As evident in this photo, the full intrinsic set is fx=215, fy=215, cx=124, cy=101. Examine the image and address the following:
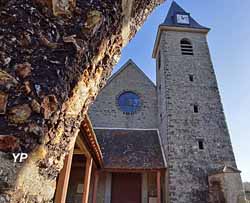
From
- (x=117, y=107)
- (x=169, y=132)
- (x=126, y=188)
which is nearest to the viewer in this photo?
(x=169, y=132)

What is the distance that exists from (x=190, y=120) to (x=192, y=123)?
0.50 ft

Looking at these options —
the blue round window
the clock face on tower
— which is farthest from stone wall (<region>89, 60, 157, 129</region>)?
the clock face on tower

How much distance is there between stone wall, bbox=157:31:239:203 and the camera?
320 inches

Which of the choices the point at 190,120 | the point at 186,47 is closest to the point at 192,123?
the point at 190,120

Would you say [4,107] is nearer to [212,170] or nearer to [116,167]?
[116,167]

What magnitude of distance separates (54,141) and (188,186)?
26.5ft

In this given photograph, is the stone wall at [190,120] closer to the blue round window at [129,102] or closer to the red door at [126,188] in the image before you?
the blue round window at [129,102]

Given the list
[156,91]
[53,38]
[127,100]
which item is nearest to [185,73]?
[156,91]

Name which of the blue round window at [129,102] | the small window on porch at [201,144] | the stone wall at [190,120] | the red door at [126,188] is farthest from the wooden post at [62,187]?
the blue round window at [129,102]

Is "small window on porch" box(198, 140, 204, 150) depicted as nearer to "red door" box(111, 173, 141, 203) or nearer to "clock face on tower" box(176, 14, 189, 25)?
"red door" box(111, 173, 141, 203)

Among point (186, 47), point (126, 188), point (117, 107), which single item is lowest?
point (126, 188)

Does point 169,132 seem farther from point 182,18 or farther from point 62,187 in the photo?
point 182,18

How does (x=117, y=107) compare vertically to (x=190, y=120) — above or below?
above

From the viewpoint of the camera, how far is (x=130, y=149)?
9.16 metres
